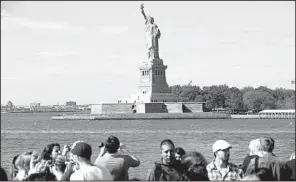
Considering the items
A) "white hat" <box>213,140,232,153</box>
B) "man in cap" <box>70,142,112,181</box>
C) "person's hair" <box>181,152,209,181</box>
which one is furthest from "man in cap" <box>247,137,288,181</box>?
"man in cap" <box>70,142,112,181</box>

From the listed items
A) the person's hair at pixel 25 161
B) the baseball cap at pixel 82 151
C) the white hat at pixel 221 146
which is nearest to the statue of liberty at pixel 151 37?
the person's hair at pixel 25 161

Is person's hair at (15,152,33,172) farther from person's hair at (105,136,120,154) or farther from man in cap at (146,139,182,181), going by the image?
man in cap at (146,139,182,181)

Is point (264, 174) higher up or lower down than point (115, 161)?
lower down

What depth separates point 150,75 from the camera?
83125 millimetres

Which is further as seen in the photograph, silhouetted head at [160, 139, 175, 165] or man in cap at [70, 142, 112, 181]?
silhouetted head at [160, 139, 175, 165]

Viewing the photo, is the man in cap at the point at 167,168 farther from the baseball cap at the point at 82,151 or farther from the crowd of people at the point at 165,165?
the baseball cap at the point at 82,151

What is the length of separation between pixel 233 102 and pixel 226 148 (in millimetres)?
100622

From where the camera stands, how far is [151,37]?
276ft

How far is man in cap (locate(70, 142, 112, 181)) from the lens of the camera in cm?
724

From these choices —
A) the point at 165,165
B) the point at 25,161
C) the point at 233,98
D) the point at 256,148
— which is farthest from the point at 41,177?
the point at 233,98

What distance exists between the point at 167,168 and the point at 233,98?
101 meters

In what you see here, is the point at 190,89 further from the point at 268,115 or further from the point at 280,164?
the point at 280,164

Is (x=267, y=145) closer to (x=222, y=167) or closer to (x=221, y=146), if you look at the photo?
(x=222, y=167)

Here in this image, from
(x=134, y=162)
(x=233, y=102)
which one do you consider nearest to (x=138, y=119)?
(x=233, y=102)
